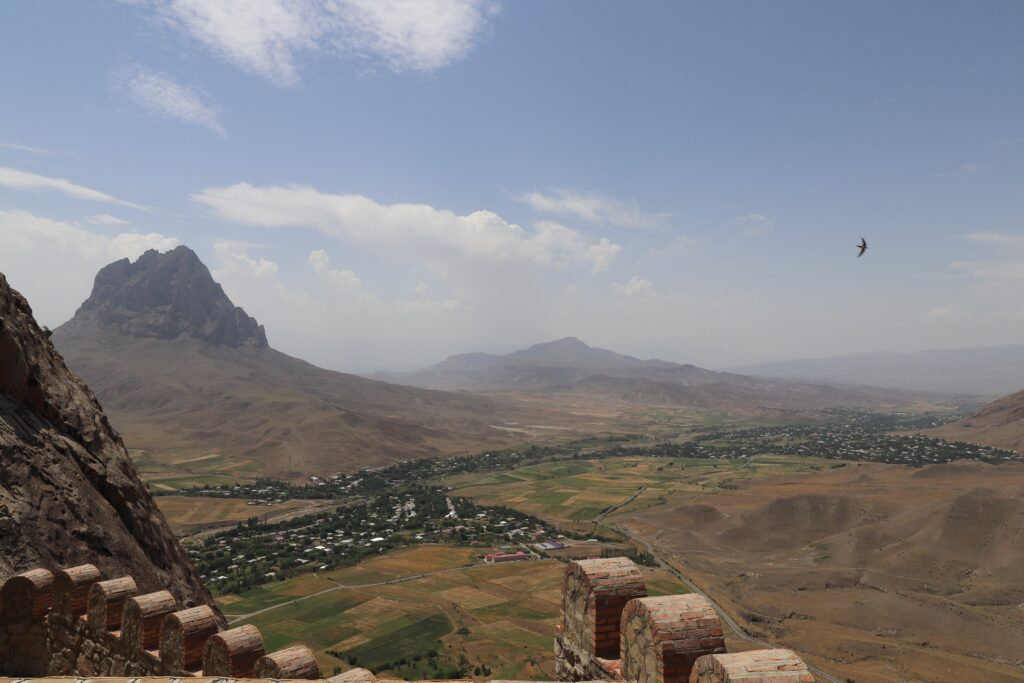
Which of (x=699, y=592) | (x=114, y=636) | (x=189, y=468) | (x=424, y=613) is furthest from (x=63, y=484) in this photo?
(x=189, y=468)

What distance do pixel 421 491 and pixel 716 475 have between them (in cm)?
7013

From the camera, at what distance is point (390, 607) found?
57938 millimetres

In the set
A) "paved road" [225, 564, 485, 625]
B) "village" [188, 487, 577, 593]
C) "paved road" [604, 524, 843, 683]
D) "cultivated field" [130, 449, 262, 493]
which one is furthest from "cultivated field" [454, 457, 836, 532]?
"cultivated field" [130, 449, 262, 493]

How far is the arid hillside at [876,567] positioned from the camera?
160 ft

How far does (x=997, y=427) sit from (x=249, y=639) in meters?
225

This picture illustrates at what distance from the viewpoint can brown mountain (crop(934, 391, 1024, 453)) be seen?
152375 millimetres

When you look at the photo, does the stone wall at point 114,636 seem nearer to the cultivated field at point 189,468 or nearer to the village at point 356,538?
the village at point 356,538

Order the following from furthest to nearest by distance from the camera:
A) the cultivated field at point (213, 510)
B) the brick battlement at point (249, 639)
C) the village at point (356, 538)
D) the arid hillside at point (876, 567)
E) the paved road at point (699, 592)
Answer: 1. the cultivated field at point (213, 510)
2. the village at point (356, 538)
3. the arid hillside at point (876, 567)
4. the paved road at point (699, 592)
5. the brick battlement at point (249, 639)

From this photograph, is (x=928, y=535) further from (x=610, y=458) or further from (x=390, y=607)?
(x=610, y=458)

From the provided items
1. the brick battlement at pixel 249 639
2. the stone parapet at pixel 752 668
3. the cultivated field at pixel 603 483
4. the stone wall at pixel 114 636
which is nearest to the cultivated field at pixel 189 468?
the cultivated field at pixel 603 483

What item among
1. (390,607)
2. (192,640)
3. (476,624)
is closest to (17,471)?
(192,640)

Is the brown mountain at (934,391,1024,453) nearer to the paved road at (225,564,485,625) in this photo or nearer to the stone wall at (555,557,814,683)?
the paved road at (225,564,485,625)

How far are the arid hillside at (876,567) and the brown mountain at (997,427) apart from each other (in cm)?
6001

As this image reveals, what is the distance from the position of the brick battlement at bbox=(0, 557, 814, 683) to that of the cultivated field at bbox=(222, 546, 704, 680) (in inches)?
1473
